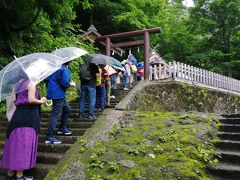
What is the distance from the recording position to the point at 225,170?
4.64m

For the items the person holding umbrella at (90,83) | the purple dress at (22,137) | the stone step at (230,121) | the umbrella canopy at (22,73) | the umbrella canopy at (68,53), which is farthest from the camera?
the person holding umbrella at (90,83)

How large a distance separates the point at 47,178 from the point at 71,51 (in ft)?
8.15

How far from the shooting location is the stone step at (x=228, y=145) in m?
5.42

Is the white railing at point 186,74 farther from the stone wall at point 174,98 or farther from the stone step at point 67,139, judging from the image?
the stone step at point 67,139

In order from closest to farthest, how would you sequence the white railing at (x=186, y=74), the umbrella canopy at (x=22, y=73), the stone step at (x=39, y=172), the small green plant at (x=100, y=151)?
1. the umbrella canopy at (x=22, y=73)
2. the stone step at (x=39, y=172)
3. the small green plant at (x=100, y=151)
4. the white railing at (x=186, y=74)

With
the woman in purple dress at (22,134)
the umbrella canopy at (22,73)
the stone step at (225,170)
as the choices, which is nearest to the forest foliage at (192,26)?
the umbrella canopy at (22,73)

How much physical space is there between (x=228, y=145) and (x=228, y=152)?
25 cm

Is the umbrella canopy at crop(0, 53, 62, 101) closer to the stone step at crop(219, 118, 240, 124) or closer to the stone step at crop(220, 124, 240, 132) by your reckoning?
the stone step at crop(220, 124, 240, 132)

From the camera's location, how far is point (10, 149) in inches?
181

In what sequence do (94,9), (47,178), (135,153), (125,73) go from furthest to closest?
(94,9)
(125,73)
(135,153)
(47,178)

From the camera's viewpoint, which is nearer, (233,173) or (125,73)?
(233,173)

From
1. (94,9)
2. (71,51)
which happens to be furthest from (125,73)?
(94,9)

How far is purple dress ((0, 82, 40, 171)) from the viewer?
455 centimetres

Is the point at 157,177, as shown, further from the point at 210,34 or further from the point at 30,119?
the point at 210,34
